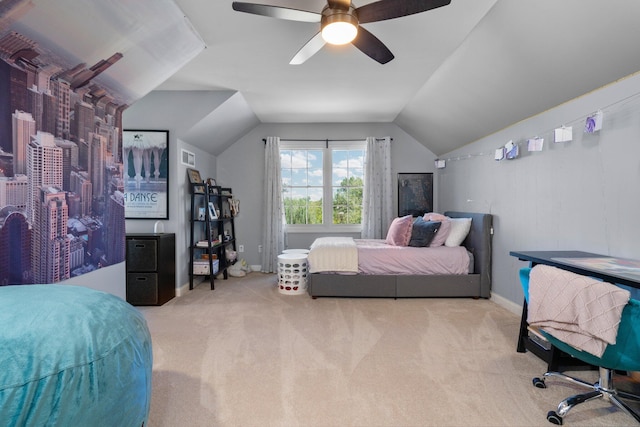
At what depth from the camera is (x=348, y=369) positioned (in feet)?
7.05

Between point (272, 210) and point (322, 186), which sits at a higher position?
point (322, 186)

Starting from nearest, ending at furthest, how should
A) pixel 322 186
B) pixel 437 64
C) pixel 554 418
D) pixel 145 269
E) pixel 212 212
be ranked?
pixel 554 418 < pixel 437 64 < pixel 145 269 < pixel 212 212 < pixel 322 186

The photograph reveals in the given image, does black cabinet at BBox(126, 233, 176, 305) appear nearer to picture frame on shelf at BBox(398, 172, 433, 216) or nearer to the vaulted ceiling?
the vaulted ceiling

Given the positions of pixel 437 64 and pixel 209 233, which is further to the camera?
pixel 209 233

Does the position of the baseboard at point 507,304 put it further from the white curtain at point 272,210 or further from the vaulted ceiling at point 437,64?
the white curtain at point 272,210

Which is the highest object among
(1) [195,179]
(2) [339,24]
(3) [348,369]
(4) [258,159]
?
(2) [339,24]

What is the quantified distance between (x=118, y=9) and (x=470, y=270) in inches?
159

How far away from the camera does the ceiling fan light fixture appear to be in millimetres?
1919

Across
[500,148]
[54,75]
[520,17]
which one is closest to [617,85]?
[520,17]

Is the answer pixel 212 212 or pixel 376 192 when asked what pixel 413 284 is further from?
pixel 212 212

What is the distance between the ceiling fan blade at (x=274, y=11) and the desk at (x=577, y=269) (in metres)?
2.21

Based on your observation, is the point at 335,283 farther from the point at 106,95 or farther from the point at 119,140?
the point at 106,95

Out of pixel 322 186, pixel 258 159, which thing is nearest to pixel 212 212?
pixel 258 159

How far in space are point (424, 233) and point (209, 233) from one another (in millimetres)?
2712
